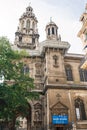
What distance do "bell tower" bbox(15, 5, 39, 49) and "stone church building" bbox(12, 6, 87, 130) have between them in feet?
46.5

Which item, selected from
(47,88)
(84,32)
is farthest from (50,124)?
(84,32)

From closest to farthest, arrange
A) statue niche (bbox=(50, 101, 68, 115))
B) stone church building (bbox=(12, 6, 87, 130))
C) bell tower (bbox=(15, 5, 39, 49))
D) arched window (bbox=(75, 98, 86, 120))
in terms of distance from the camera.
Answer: stone church building (bbox=(12, 6, 87, 130))
statue niche (bbox=(50, 101, 68, 115))
arched window (bbox=(75, 98, 86, 120))
bell tower (bbox=(15, 5, 39, 49))

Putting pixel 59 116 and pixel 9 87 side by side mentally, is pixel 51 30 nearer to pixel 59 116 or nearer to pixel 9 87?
pixel 59 116

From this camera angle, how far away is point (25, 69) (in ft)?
79.5

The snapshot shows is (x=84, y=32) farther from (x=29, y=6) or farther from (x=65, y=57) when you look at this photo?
(x=29, y=6)

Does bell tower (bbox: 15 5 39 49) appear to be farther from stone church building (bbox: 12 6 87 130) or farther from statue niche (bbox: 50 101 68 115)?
statue niche (bbox: 50 101 68 115)

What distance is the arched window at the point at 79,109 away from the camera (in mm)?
19734

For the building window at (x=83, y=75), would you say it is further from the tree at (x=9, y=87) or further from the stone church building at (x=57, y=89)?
the tree at (x=9, y=87)

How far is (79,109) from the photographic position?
20375mm

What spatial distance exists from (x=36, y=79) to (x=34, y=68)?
6.58 feet

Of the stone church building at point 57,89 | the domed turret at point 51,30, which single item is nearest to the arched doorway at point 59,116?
the stone church building at point 57,89

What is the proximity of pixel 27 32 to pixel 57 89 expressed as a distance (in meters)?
26.0

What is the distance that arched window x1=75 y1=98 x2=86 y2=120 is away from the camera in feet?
64.7

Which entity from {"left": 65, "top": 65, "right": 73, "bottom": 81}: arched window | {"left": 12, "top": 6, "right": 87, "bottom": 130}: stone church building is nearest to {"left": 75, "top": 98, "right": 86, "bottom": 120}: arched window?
{"left": 12, "top": 6, "right": 87, "bottom": 130}: stone church building
